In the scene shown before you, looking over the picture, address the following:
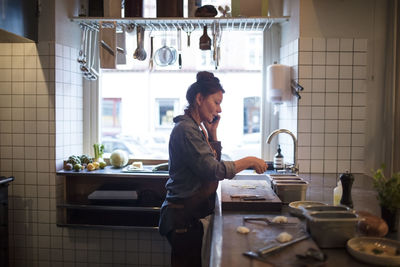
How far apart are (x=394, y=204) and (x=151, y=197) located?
6.34 feet

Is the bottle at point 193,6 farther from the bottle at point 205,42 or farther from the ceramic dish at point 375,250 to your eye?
the ceramic dish at point 375,250

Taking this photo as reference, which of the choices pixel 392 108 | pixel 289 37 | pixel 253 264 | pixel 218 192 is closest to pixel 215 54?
pixel 289 37

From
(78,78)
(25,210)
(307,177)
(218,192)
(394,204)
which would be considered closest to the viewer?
(394,204)

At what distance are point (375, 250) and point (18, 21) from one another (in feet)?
8.92

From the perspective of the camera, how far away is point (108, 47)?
2.86m

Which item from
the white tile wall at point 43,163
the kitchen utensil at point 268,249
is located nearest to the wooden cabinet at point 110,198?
the white tile wall at point 43,163

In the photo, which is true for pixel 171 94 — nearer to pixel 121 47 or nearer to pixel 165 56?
pixel 165 56

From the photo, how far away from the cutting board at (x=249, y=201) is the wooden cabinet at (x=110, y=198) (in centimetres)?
93

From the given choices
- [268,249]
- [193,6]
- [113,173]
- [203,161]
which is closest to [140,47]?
[193,6]

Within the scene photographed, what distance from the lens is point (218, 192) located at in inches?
84.9

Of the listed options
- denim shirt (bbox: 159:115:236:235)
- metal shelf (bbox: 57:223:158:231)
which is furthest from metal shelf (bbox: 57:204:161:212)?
denim shirt (bbox: 159:115:236:235)

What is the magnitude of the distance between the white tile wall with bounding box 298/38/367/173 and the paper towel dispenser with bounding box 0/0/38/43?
6.89 ft

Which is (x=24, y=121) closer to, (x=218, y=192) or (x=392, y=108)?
(x=218, y=192)

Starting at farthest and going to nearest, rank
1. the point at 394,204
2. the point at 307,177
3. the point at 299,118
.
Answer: the point at 299,118 → the point at 307,177 → the point at 394,204
